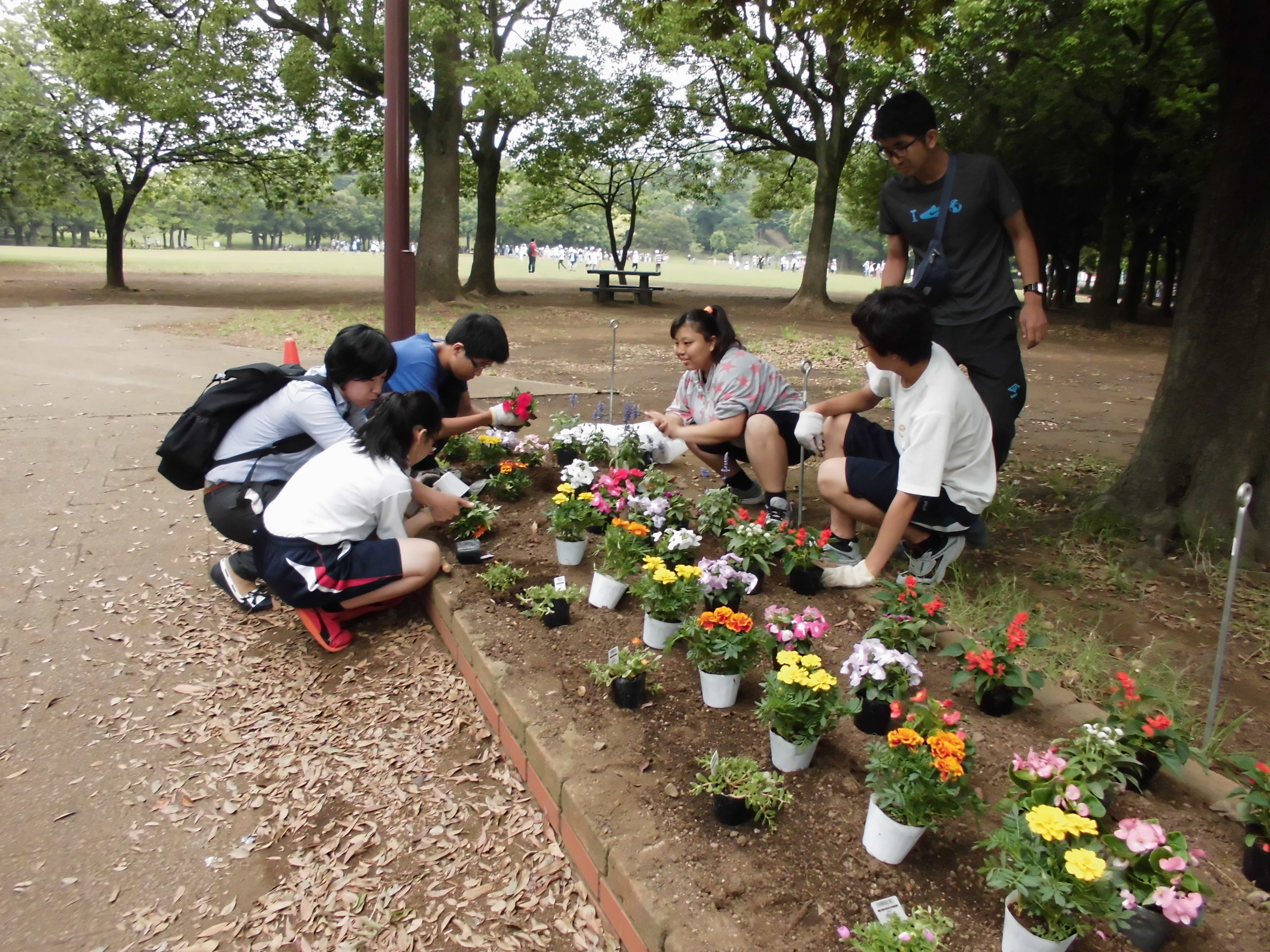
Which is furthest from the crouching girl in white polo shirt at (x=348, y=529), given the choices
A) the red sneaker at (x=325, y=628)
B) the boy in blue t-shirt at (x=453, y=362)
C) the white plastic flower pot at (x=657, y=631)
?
the white plastic flower pot at (x=657, y=631)

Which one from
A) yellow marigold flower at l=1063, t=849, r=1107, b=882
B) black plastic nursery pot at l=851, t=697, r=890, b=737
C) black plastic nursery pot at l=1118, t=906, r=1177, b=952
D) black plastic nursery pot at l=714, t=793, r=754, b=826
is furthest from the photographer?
black plastic nursery pot at l=851, t=697, r=890, b=737

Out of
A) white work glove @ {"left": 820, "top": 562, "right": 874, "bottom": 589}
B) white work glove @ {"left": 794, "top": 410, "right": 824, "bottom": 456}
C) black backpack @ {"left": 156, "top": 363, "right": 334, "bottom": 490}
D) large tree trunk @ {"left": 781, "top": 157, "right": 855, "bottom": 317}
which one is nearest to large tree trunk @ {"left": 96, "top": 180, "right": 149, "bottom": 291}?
large tree trunk @ {"left": 781, "top": 157, "right": 855, "bottom": 317}

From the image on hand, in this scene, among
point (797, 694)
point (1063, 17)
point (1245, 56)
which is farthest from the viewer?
point (1063, 17)

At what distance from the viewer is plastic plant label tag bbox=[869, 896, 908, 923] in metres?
1.79

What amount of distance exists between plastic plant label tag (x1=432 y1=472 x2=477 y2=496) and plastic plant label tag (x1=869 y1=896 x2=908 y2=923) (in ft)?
8.87

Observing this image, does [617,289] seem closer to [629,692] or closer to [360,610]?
[360,610]

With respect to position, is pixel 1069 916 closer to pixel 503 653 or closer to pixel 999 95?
pixel 503 653

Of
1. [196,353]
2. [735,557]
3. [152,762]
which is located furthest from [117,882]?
[196,353]

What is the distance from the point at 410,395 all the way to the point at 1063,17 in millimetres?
19808

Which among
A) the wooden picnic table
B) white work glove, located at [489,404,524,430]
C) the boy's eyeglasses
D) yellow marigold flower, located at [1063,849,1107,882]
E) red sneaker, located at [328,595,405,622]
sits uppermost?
the boy's eyeglasses

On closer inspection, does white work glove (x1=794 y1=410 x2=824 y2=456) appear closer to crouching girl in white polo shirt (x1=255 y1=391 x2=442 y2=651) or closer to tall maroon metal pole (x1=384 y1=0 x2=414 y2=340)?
crouching girl in white polo shirt (x1=255 y1=391 x2=442 y2=651)

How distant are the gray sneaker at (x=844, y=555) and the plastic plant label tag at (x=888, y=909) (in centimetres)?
181

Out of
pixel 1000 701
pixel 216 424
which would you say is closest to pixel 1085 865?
Result: pixel 1000 701

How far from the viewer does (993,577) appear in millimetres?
3688
